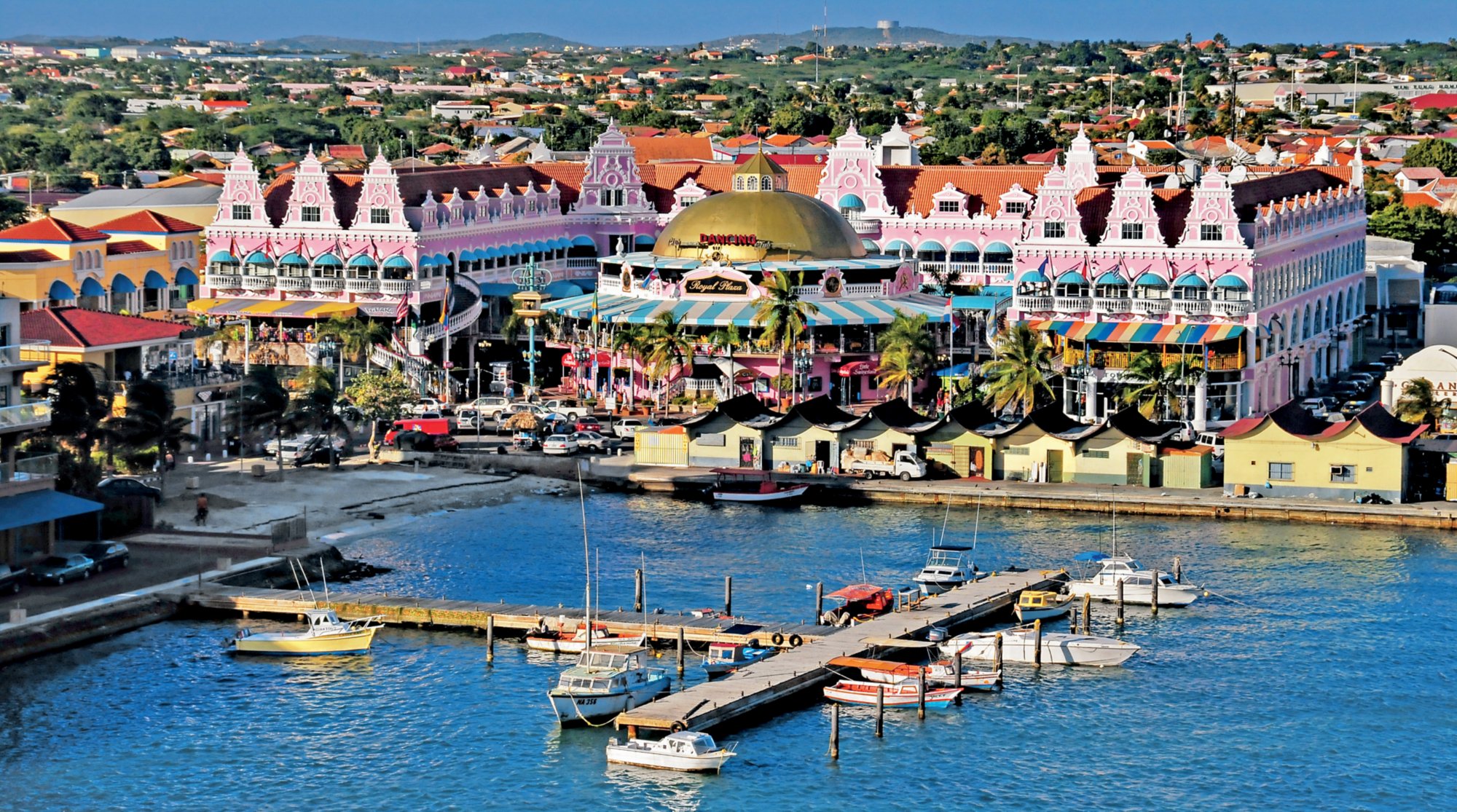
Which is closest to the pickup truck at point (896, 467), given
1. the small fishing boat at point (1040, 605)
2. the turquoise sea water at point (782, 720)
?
the turquoise sea water at point (782, 720)

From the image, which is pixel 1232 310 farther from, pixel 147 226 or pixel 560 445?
pixel 147 226

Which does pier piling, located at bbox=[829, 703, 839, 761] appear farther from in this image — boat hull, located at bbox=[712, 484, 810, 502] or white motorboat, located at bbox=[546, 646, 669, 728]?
boat hull, located at bbox=[712, 484, 810, 502]

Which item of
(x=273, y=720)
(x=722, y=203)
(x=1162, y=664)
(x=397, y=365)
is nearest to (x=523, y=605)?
(x=273, y=720)

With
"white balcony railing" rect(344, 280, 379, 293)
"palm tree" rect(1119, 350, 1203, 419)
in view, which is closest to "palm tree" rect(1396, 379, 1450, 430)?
"palm tree" rect(1119, 350, 1203, 419)

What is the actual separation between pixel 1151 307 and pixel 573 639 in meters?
48.1

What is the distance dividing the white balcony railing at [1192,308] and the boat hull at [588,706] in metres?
53.1

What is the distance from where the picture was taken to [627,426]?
10962cm

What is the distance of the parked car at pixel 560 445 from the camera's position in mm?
103375

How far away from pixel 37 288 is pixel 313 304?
12.7 metres

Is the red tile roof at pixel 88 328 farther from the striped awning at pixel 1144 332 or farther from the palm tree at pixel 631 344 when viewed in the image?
the striped awning at pixel 1144 332

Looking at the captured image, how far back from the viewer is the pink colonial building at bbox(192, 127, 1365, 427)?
369 feet

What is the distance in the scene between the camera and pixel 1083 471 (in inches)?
3856

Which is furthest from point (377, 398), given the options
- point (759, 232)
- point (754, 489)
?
point (759, 232)

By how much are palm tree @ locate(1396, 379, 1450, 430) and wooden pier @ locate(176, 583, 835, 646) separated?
3783 cm
